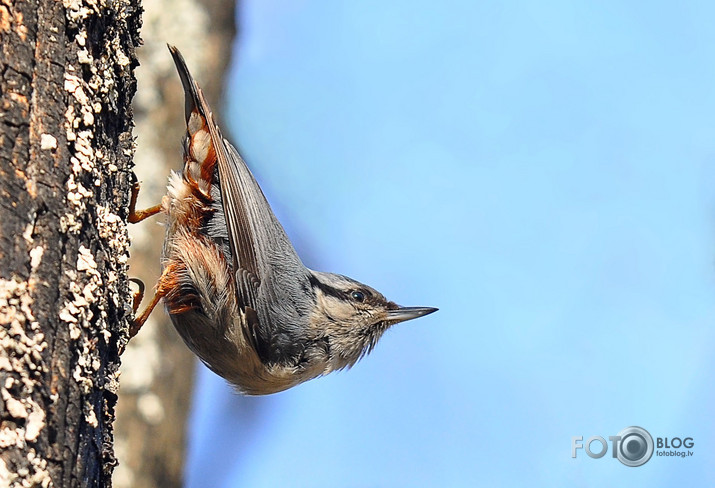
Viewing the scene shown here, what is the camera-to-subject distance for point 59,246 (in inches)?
70.2

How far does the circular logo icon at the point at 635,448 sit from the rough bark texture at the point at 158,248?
2.45 metres

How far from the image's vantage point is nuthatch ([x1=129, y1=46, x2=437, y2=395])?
126 inches

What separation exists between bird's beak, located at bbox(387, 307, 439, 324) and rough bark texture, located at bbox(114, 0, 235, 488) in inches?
46.3

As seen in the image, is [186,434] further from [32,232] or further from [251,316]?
[32,232]

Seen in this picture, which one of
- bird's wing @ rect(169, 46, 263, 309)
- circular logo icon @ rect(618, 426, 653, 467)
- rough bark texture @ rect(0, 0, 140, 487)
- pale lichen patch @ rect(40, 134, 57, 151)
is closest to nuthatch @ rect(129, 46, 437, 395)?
bird's wing @ rect(169, 46, 263, 309)

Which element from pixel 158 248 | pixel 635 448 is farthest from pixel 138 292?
pixel 635 448

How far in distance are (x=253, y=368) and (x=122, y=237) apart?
1.38 m

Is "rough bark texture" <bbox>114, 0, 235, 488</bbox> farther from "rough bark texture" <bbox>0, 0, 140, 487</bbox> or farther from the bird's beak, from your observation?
"rough bark texture" <bbox>0, 0, 140, 487</bbox>

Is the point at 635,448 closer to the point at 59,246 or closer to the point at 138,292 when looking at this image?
the point at 138,292

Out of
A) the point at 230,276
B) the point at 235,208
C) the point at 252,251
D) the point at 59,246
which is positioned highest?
the point at 235,208

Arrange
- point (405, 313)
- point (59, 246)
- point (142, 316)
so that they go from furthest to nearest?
point (405, 313), point (142, 316), point (59, 246)

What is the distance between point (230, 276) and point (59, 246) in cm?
146

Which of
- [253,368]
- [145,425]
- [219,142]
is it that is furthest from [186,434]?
[219,142]

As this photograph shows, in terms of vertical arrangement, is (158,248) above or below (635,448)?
above
